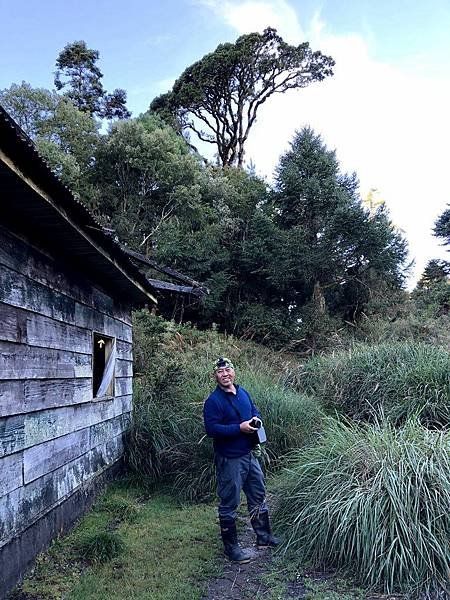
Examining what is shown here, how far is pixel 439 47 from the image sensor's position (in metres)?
8.30

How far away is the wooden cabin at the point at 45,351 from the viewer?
9.95 feet

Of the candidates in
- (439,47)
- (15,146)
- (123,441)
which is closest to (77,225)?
(15,146)

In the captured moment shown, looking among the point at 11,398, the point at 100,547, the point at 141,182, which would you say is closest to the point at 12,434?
the point at 11,398

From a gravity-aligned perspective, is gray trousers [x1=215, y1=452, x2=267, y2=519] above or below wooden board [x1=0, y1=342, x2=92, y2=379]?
below

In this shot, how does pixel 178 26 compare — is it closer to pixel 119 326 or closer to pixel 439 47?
pixel 439 47

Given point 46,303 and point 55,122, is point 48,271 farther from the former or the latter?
point 55,122

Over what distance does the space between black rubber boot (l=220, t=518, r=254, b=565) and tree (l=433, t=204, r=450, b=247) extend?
1980cm

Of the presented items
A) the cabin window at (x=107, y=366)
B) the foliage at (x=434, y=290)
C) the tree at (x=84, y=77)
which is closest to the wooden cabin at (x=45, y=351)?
the cabin window at (x=107, y=366)

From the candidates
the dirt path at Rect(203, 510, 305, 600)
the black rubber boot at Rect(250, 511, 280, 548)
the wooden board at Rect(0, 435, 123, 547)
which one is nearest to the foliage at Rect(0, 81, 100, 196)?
the wooden board at Rect(0, 435, 123, 547)

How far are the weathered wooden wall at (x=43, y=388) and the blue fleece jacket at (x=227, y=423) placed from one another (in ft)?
4.47

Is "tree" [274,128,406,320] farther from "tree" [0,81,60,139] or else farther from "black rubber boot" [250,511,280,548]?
"black rubber boot" [250,511,280,548]

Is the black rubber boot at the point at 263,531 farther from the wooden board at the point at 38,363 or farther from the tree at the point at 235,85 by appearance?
the tree at the point at 235,85

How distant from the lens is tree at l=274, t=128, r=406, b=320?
54.4 feet

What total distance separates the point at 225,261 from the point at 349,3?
9539 millimetres
